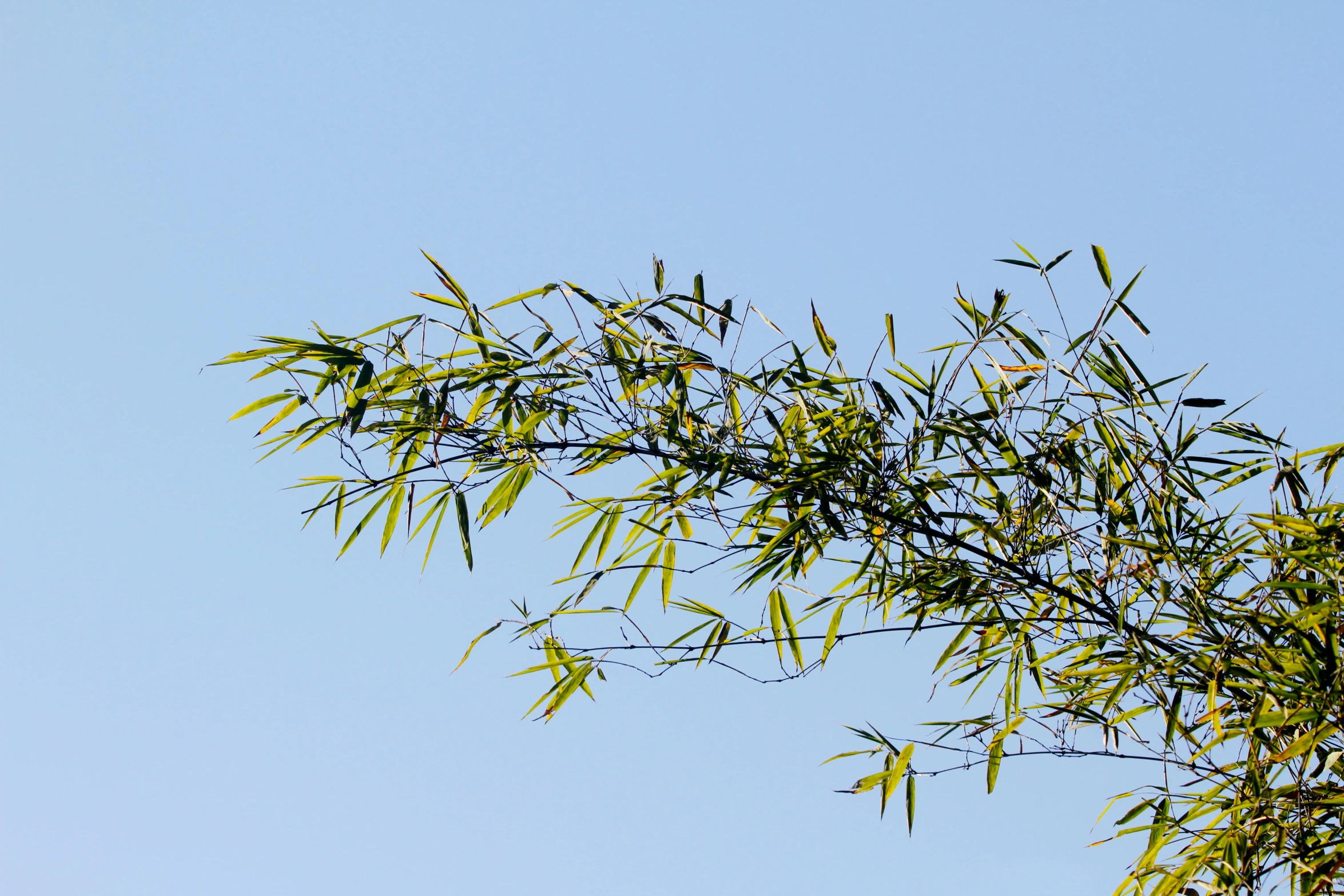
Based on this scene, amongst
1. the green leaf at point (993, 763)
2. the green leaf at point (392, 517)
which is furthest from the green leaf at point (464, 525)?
the green leaf at point (993, 763)

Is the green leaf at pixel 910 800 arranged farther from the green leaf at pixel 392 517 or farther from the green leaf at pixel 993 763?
the green leaf at pixel 392 517

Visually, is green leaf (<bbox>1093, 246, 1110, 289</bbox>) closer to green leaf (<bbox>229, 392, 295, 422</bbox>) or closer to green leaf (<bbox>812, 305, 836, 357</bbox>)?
green leaf (<bbox>812, 305, 836, 357</bbox>)

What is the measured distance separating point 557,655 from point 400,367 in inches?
33.2

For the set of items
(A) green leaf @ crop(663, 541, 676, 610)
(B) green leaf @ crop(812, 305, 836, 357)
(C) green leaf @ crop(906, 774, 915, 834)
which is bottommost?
(C) green leaf @ crop(906, 774, 915, 834)

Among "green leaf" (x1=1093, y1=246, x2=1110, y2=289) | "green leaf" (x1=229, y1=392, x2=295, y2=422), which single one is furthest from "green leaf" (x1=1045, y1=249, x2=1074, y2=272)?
"green leaf" (x1=229, y1=392, x2=295, y2=422)

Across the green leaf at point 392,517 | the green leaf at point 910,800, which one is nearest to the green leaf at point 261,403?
the green leaf at point 392,517

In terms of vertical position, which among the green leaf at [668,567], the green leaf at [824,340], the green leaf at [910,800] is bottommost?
the green leaf at [910,800]

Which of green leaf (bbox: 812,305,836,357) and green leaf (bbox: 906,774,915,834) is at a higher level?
green leaf (bbox: 812,305,836,357)

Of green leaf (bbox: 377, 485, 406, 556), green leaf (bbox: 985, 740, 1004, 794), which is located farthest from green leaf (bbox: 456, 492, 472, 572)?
green leaf (bbox: 985, 740, 1004, 794)

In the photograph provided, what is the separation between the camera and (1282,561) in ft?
9.43

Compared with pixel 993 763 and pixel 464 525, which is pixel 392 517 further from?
pixel 993 763

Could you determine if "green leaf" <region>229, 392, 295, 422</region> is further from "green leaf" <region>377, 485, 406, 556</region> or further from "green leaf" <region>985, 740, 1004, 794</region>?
"green leaf" <region>985, 740, 1004, 794</region>

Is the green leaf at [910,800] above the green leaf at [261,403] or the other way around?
the other way around

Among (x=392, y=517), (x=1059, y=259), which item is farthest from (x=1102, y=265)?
(x=392, y=517)
